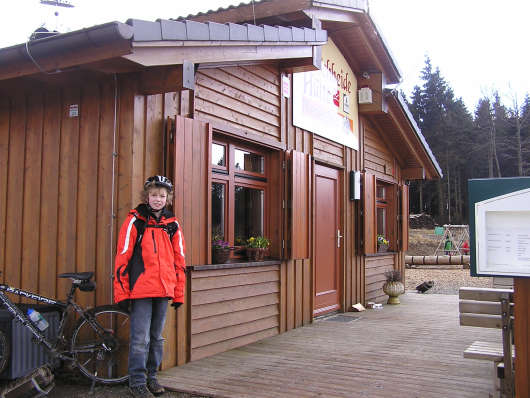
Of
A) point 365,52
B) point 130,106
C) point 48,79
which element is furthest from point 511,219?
point 365,52

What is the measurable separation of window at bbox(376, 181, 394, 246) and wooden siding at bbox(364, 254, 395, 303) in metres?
0.49

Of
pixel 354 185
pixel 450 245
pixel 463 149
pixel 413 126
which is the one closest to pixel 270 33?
pixel 354 185

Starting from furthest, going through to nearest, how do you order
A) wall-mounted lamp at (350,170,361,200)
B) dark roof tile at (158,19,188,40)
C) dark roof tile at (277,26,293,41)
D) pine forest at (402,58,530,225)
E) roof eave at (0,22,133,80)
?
1. pine forest at (402,58,530,225)
2. wall-mounted lamp at (350,170,361,200)
3. dark roof tile at (277,26,293,41)
4. dark roof tile at (158,19,188,40)
5. roof eave at (0,22,133,80)

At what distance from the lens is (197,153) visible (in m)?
4.97

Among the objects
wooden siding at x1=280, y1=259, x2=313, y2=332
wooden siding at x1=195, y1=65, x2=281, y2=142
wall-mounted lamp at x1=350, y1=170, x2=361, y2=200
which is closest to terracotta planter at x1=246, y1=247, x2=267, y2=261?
wooden siding at x1=280, y1=259, x2=313, y2=332

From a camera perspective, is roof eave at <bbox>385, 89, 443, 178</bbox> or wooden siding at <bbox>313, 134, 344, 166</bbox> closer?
wooden siding at <bbox>313, 134, 344, 166</bbox>

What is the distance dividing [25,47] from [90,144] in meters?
0.99

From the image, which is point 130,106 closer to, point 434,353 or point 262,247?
point 262,247

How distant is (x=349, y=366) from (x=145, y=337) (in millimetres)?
1953

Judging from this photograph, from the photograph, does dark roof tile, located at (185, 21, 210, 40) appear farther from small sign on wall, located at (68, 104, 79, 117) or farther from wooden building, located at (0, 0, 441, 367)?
small sign on wall, located at (68, 104, 79, 117)

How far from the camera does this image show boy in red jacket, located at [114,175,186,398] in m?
3.84

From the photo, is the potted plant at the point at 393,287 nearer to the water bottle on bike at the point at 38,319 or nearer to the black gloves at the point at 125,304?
the black gloves at the point at 125,304

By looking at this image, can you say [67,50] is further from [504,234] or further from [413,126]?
[413,126]

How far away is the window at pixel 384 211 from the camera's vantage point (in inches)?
423
